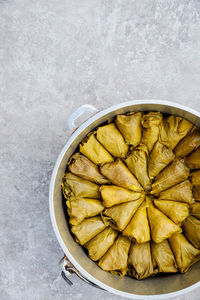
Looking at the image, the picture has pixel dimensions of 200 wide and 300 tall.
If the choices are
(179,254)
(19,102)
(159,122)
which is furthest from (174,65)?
(179,254)

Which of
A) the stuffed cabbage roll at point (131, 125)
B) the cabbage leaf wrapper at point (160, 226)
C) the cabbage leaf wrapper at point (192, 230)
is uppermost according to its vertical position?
the stuffed cabbage roll at point (131, 125)

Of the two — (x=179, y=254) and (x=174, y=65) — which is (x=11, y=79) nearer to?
(x=174, y=65)

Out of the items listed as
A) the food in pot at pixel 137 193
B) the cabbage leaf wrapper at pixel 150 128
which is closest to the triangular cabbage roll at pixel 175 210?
the food in pot at pixel 137 193

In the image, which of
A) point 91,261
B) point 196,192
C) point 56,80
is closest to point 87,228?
point 91,261

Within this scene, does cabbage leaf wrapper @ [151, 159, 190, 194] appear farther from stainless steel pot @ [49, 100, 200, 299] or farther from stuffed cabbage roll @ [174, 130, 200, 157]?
stainless steel pot @ [49, 100, 200, 299]

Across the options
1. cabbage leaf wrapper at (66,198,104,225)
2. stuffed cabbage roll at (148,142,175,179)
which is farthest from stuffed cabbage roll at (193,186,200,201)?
cabbage leaf wrapper at (66,198,104,225)

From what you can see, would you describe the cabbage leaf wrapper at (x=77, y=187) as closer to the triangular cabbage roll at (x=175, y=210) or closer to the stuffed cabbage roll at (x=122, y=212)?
the stuffed cabbage roll at (x=122, y=212)

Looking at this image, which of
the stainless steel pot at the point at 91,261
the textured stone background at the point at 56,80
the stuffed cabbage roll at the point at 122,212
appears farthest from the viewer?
the textured stone background at the point at 56,80
